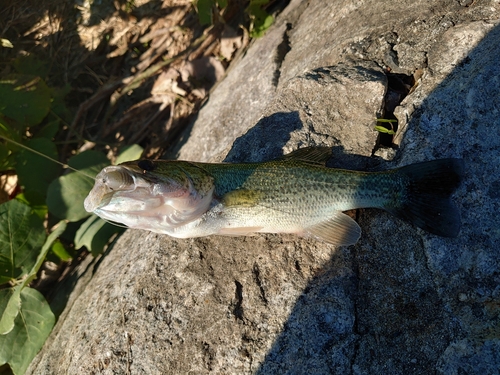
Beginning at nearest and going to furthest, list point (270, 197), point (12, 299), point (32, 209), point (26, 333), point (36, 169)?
point (270, 197)
point (26, 333)
point (12, 299)
point (32, 209)
point (36, 169)

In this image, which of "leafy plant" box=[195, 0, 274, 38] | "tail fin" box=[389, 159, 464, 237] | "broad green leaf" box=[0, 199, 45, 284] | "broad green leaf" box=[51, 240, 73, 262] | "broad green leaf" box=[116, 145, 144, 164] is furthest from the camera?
"leafy plant" box=[195, 0, 274, 38]

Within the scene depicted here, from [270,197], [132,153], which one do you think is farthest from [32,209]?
[270,197]

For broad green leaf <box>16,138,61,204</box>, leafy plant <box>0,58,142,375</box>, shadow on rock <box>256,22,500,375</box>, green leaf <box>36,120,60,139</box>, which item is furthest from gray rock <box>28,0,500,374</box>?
green leaf <box>36,120,60,139</box>

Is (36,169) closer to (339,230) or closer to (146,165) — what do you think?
(146,165)

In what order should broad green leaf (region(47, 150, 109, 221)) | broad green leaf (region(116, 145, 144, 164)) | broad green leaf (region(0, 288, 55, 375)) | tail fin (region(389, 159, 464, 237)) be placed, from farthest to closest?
broad green leaf (region(116, 145, 144, 164)) → broad green leaf (region(47, 150, 109, 221)) → broad green leaf (region(0, 288, 55, 375)) → tail fin (region(389, 159, 464, 237))

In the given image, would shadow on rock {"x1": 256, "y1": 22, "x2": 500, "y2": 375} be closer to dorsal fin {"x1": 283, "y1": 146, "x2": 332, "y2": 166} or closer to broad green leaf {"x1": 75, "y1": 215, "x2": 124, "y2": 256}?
dorsal fin {"x1": 283, "y1": 146, "x2": 332, "y2": 166}

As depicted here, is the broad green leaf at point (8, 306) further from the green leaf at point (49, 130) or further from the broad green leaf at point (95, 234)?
the green leaf at point (49, 130)
